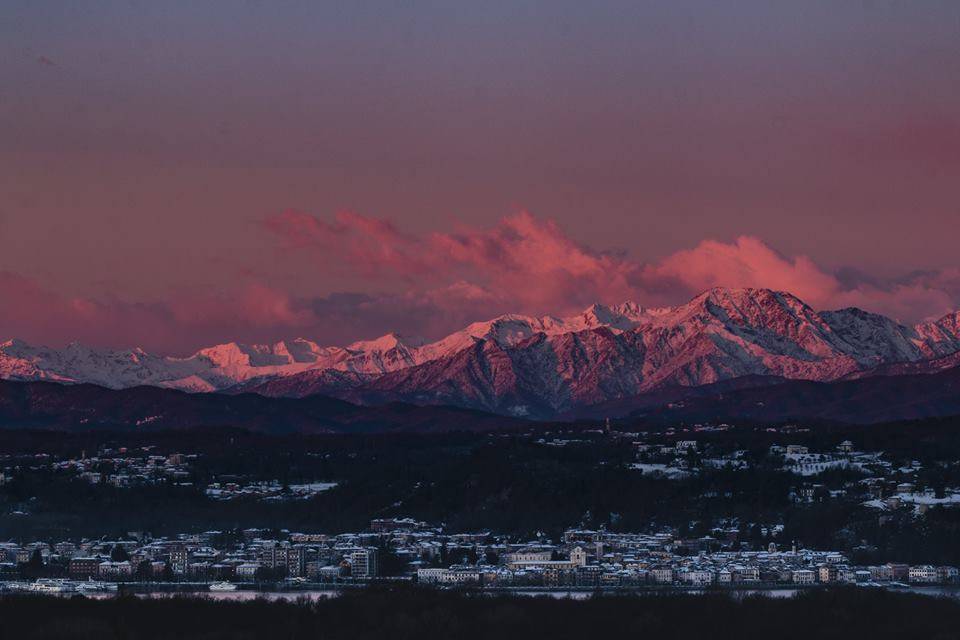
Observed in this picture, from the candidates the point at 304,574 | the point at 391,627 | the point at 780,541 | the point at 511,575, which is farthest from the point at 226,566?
the point at 391,627

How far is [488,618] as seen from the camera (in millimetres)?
124750

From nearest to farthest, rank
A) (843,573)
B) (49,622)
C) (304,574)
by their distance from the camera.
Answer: (49,622) → (843,573) → (304,574)

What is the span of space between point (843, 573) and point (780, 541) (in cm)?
3001

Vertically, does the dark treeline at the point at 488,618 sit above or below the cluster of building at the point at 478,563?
below

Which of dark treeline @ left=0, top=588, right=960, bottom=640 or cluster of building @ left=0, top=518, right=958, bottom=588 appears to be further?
cluster of building @ left=0, top=518, right=958, bottom=588

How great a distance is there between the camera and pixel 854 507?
197 metres

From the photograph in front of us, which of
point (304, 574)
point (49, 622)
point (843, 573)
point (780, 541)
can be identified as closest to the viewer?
point (49, 622)

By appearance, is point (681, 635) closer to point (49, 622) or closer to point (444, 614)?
point (444, 614)

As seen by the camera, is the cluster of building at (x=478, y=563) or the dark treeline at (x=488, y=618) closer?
the dark treeline at (x=488, y=618)

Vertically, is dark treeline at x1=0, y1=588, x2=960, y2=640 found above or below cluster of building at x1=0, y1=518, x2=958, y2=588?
below

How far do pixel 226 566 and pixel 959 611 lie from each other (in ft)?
222

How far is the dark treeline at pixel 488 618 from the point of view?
390ft

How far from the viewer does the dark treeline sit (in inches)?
4680

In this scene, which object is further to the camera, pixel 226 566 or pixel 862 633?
pixel 226 566
